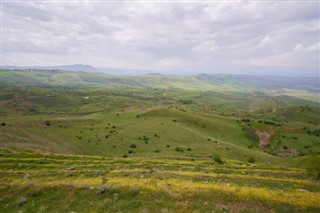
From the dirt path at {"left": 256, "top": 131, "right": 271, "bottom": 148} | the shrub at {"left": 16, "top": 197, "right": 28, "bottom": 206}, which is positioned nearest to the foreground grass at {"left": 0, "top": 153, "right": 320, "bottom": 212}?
the shrub at {"left": 16, "top": 197, "right": 28, "bottom": 206}

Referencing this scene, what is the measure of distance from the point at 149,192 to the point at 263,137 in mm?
73019

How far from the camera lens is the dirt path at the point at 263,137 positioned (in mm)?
73750

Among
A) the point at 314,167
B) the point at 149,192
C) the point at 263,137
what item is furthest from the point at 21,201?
the point at 263,137

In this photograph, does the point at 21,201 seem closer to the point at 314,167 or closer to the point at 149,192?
the point at 149,192

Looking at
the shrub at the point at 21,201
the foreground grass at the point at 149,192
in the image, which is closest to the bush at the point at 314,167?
the foreground grass at the point at 149,192

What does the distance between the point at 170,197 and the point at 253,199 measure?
8396 mm

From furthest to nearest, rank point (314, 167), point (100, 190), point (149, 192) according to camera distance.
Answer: point (314, 167), point (100, 190), point (149, 192)

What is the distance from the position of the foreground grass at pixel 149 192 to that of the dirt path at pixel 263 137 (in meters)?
50.0

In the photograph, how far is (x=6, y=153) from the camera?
3653 cm

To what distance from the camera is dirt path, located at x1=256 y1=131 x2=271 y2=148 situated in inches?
2904

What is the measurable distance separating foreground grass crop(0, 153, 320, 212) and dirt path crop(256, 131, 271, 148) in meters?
50.0

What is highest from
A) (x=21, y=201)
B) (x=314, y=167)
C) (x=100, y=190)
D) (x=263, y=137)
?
(x=314, y=167)

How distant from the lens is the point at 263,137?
79750 mm

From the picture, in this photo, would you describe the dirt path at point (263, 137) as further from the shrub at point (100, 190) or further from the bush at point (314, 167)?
the shrub at point (100, 190)
